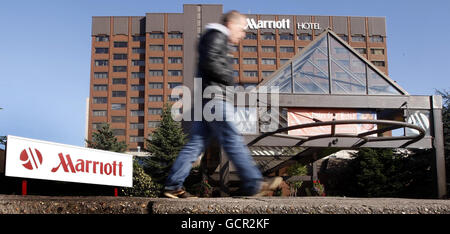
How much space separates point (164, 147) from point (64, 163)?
14863 mm

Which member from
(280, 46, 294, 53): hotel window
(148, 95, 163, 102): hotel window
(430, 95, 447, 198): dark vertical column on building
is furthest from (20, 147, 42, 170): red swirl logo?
(280, 46, 294, 53): hotel window

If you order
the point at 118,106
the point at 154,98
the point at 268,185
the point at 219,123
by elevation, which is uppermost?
the point at 154,98

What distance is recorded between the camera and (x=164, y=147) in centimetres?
3494

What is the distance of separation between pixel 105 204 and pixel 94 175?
66.6 feet

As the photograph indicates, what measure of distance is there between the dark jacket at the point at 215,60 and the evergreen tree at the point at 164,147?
29742 mm

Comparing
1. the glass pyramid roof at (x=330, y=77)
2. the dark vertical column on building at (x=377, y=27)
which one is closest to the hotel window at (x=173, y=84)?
the dark vertical column on building at (x=377, y=27)

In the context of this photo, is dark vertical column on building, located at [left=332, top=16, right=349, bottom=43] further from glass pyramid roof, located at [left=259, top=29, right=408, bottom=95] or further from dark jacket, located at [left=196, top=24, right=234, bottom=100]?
dark jacket, located at [left=196, top=24, right=234, bottom=100]

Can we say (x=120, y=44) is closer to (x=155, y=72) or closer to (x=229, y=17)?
(x=155, y=72)

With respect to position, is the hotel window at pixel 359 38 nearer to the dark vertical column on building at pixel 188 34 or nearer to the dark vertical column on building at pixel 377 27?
the dark vertical column on building at pixel 377 27

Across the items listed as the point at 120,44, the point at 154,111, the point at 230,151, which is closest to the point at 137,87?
the point at 154,111

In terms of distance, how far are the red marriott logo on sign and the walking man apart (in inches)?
702
